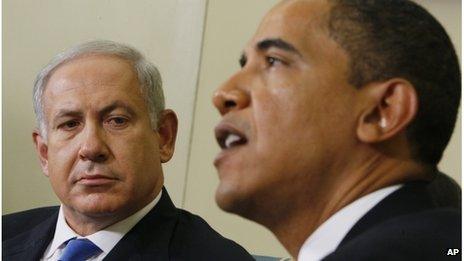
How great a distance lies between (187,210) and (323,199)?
17.0 inches

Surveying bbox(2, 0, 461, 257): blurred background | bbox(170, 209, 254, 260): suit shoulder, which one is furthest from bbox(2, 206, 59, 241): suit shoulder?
bbox(170, 209, 254, 260): suit shoulder

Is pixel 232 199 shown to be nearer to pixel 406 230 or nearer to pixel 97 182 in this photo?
pixel 406 230

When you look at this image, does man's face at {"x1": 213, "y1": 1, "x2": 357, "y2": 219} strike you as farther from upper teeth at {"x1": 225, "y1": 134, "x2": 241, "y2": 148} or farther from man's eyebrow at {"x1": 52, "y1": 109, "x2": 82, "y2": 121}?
man's eyebrow at {"x1": 52, "y1": 109, "x2": 82, "y2": 121}

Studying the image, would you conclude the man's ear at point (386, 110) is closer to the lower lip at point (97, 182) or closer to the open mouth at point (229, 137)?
the open mouth at point (229, 137)

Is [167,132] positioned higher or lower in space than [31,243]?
higher

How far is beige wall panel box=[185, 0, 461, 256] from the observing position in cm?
105

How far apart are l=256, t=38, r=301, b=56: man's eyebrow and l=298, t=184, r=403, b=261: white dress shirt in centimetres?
16

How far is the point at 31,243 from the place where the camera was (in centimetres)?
115

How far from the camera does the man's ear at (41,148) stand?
1.19m

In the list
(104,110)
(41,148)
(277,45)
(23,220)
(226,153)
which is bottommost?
(23,220)

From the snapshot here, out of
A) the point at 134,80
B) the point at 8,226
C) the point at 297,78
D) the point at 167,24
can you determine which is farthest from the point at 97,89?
the point at 297,78

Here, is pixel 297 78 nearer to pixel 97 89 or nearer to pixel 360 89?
pixel 360 89

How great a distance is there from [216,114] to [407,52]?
44 centimetres

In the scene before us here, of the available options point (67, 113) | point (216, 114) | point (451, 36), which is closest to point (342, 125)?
point (451, 36)
